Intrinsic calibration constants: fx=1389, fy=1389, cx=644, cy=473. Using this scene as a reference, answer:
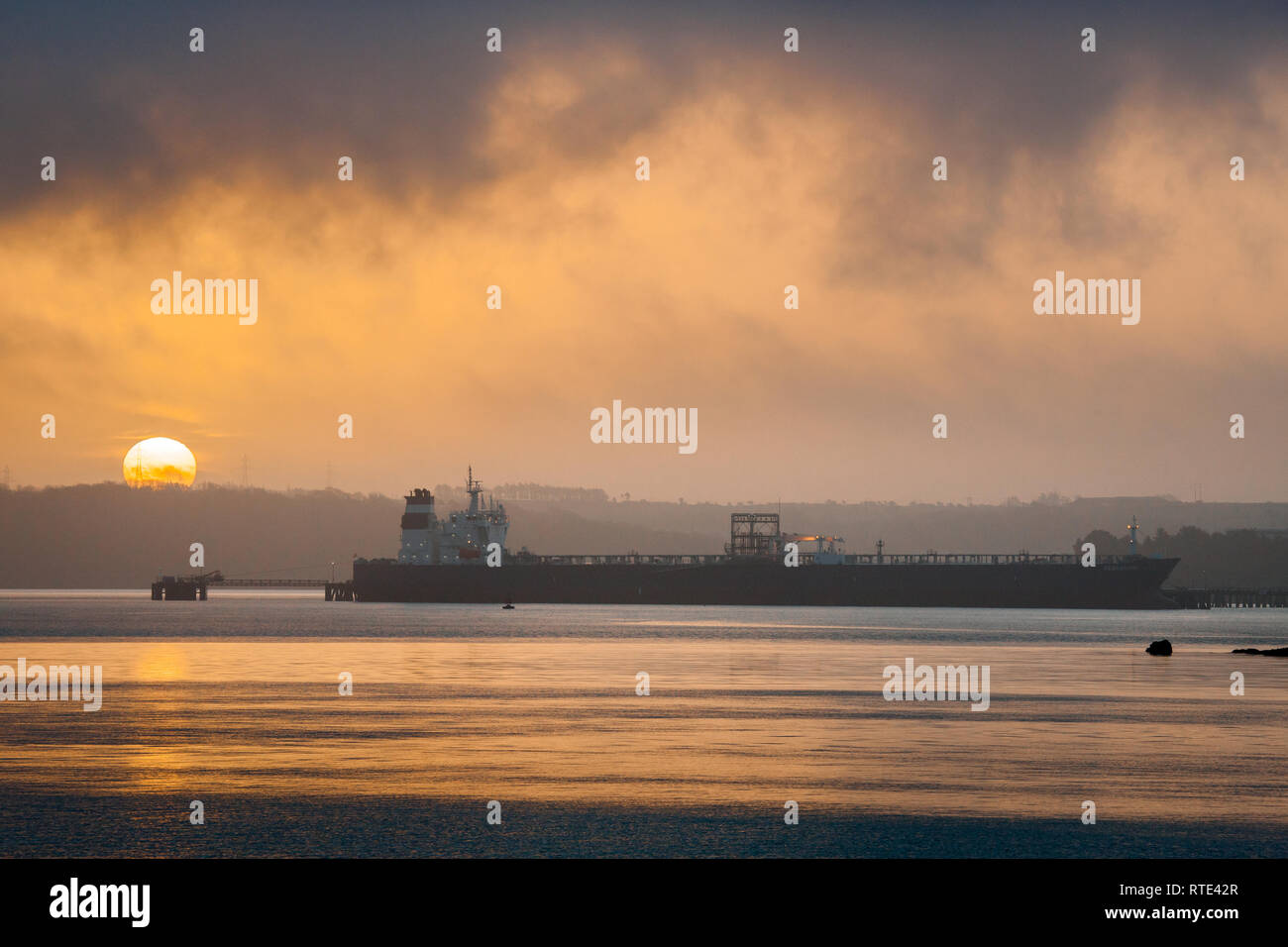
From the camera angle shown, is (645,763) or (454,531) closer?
(645,763)

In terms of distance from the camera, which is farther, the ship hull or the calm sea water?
the ship hull

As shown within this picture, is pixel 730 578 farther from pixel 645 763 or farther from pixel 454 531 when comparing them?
pixel 645 763

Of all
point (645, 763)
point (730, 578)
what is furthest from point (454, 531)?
point (645, 763)

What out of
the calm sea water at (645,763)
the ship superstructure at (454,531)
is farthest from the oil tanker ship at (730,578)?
the calm sea water at (645,763)

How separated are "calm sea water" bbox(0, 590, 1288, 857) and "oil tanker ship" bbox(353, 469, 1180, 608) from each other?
352 ft

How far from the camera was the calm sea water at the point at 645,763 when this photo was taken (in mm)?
19281

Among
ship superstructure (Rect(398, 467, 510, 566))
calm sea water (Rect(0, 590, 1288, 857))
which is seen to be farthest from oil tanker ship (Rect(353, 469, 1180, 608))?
calm sea water (Rect(0, 590, 1288, 857))

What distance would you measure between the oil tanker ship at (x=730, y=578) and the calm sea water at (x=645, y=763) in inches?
4229

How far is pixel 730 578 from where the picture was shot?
175750 mm

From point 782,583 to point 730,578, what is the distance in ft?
22.2

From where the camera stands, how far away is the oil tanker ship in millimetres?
163250

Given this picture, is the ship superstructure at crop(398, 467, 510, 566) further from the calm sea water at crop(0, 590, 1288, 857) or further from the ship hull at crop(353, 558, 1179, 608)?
the calm sea water at crop(0, 590, 1288, 857)
